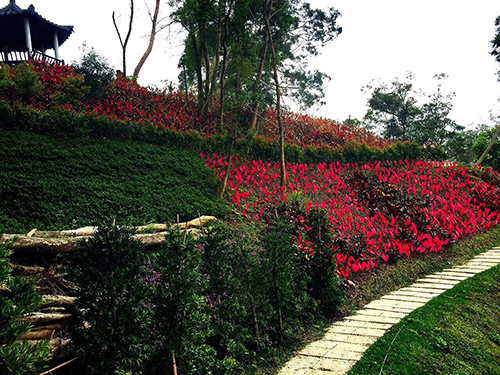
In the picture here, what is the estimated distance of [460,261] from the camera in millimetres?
7570

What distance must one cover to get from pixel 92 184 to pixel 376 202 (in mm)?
6517

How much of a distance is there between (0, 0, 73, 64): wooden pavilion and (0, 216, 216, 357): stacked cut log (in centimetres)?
1252

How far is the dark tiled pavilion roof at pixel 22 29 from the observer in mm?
15234

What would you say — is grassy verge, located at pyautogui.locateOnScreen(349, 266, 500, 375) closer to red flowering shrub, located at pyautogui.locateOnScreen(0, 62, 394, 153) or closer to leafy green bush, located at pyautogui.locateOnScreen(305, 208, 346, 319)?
leafy green bush, located at pyautogui.locateOnScreen(305, 208, 346, 319)

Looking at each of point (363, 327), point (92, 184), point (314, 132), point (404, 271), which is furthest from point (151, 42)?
point (363, 327)

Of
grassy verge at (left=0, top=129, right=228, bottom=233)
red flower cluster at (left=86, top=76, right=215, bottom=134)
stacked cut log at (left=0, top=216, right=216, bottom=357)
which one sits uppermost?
red flower cluster at (left=86, top=76, right=215, bottom=134)

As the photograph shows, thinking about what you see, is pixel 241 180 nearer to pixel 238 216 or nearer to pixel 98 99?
pixel 238 216

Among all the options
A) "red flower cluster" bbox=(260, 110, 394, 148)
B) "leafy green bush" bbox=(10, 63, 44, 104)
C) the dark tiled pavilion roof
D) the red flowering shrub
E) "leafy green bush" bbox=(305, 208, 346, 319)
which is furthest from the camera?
the dark tiled pavilion roof

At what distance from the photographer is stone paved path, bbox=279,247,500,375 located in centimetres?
363

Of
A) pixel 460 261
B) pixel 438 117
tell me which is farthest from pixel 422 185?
pixel 438 117

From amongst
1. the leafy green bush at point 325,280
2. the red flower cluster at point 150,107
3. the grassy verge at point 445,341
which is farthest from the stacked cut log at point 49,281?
the red flower cluster at point 150,107

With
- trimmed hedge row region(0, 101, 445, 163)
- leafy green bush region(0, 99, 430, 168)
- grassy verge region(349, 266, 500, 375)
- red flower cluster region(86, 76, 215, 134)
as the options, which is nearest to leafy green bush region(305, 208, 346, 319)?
grassy verge region(349, 266, 500, 375)

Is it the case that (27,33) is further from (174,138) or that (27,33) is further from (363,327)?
(363,327)

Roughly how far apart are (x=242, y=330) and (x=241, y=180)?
5.33 meters
